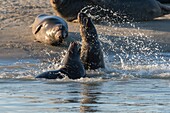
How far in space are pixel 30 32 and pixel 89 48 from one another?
163 inches

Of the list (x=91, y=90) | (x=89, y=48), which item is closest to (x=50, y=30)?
(x=89, y=48)

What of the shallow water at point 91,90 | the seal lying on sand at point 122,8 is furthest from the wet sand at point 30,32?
the shallow water at point 91,90

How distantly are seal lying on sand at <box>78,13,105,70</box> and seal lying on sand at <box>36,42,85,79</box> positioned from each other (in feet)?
2.89

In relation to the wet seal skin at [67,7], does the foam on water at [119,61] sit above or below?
below

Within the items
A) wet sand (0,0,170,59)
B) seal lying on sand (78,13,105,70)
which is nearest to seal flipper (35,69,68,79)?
seal lying on sand (78,13,105,70)

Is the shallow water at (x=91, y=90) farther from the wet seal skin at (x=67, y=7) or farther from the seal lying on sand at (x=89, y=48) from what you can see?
the wet seal skin at (x=67, y=7)

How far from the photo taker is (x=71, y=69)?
411 inches

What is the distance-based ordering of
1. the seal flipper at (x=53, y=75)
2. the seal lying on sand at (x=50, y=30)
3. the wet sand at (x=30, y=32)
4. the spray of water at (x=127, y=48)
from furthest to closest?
the seal lying on sand at (x=50, y=30), the wet sand at (x=30, y=32), the spray of water at (x=127, y=48), the seal flipper at (x=53, y=75)

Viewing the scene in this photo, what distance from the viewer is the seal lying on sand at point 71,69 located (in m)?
10.2

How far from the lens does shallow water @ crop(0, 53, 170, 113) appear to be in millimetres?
7531

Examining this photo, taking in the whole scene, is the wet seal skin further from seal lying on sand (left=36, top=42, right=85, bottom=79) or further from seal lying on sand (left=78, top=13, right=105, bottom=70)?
seal lying on sand (left=36, top=42, right=85, bottom=79)

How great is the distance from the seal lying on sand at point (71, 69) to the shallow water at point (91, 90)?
0.17 meters

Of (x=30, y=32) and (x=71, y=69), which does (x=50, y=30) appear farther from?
(x=71, y=69)

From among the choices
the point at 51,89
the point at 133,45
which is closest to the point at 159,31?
the point at 133,45
